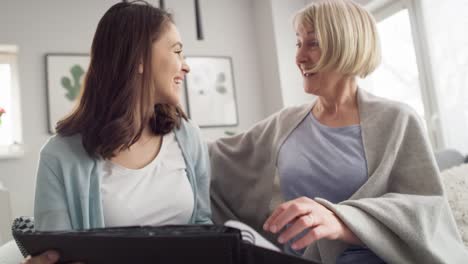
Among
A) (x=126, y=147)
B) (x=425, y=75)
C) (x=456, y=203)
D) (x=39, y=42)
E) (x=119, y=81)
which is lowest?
(x=456, y=203)

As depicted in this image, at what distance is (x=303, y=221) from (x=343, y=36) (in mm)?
531

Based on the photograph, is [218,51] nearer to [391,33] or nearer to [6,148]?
[391,33]

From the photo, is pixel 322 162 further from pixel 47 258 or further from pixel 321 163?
pixel 47 258

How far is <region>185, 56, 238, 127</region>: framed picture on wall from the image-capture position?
127 inches

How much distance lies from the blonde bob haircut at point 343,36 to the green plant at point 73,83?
7.47 ft

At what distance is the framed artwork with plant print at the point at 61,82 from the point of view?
110 inches

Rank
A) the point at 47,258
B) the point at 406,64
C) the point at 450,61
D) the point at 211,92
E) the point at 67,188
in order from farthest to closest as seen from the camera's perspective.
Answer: the point at 211,92 < the point at 406,64 < the point at 450,61 < the point at 67,188 < the point at 47,258

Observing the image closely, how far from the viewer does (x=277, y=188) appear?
1.07 meters

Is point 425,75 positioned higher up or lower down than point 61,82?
lower down

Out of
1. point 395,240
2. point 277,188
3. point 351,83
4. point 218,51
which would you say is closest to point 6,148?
point 218,51

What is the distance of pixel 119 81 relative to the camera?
A: 0.96 meters

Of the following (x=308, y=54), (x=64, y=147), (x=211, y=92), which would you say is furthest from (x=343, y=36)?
(x=211, y=92)

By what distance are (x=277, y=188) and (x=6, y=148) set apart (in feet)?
7.53

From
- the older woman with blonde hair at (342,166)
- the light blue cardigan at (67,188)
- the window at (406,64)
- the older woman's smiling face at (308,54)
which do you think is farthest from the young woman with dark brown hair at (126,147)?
the window at (406,64)
